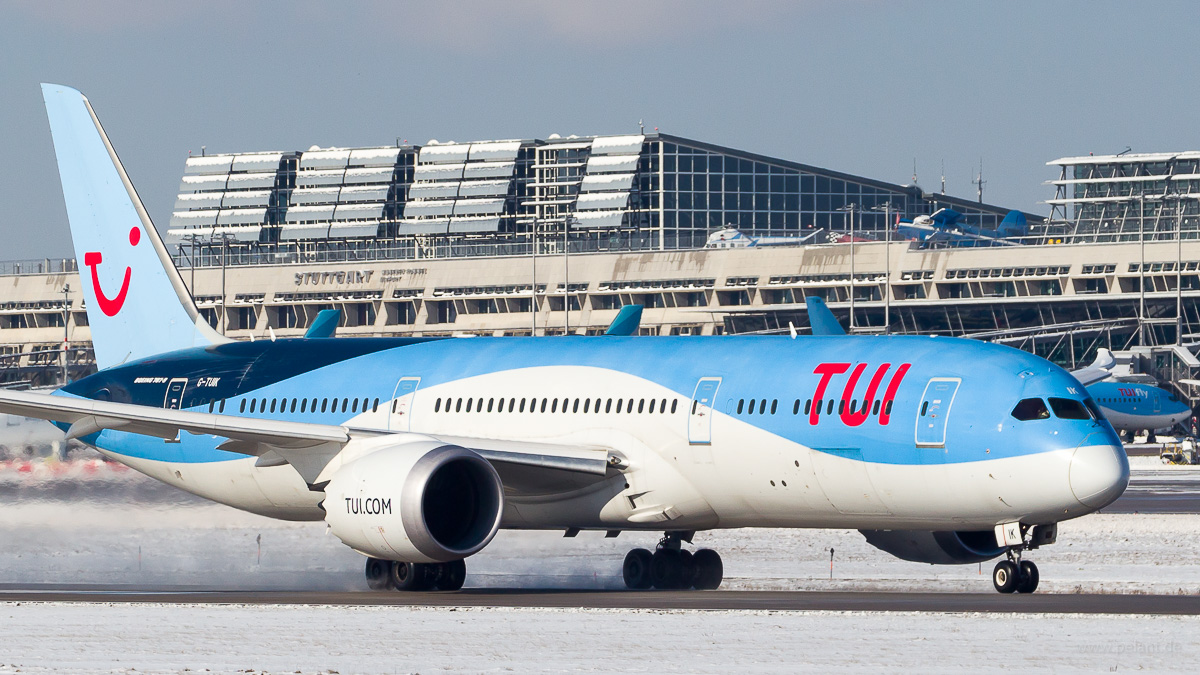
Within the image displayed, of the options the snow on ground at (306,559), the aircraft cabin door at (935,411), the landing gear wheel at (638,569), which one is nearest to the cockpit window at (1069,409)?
the aircraft cabin door at (935,411)

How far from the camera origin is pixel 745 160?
594 feet

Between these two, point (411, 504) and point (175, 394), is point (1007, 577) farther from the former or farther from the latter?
point (175, 394)

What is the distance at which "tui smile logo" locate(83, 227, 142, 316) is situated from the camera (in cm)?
3325

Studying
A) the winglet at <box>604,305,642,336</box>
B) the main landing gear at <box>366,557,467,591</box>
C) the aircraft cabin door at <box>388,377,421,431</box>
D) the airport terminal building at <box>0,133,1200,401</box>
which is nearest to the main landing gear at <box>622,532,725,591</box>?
the main landing gear at <box>366,557,467,591</box>

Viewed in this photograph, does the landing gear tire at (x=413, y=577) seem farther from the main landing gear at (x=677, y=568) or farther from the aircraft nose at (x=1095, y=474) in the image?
the aircraft nose at (x=1095, y=474)

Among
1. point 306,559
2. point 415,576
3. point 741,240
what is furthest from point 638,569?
Result: point 741,240

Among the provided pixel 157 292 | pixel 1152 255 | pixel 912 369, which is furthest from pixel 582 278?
pixel 912 369

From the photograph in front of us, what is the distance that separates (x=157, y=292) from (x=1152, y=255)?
117244 millimetres

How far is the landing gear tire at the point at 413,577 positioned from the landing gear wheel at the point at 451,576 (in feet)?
0.58

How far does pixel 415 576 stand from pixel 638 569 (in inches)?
156

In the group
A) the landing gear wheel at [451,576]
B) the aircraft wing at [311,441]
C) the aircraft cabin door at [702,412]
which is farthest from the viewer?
the landing gear wheel at [451,576]

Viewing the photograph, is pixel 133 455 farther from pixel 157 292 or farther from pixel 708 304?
pixel 708 304

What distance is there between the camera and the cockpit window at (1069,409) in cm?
2252

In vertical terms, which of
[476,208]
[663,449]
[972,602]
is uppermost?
[476,208]
